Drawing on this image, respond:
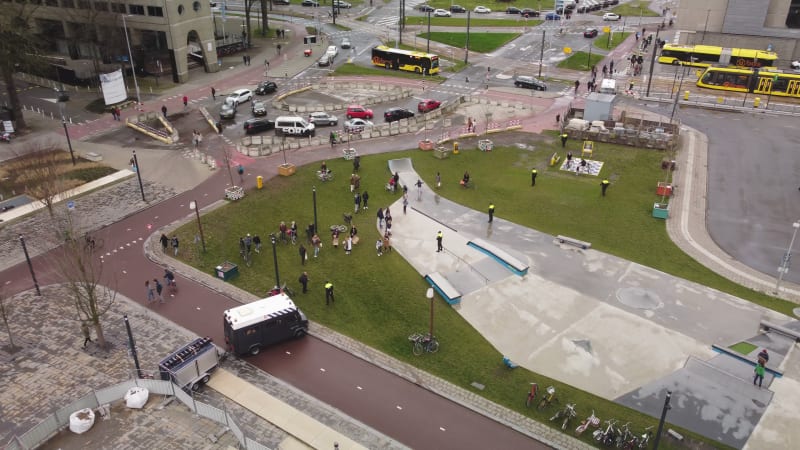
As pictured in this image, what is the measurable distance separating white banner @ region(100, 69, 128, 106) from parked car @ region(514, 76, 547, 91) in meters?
45.0

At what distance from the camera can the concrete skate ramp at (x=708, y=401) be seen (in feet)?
78.0

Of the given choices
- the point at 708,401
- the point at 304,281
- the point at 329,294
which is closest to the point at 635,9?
the point at 304,281

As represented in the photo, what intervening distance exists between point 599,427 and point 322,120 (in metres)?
42.6

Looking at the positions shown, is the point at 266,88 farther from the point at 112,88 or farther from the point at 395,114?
the point at 395,114

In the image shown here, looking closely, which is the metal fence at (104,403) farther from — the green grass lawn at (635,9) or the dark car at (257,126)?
the green grass lawn at (635,9)

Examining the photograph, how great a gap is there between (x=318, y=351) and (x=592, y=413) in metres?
12.4

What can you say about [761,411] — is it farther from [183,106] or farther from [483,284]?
[183,106]

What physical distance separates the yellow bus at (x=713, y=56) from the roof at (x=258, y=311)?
Answer: 7333 centimetres

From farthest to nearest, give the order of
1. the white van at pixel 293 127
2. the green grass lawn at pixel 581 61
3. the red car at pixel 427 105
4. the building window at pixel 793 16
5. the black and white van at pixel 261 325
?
1. the building window at pixel 793 16
2. the green grass lawn at pixel 581 61
3. the red car at pixel 427 105
4. the white van at pixel 293 127
5. the black and white van at pixel 261 325

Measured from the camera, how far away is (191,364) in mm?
25078

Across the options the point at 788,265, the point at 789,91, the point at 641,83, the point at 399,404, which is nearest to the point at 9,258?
the point at 399,404

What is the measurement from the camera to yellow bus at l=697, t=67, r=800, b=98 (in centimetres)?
6738

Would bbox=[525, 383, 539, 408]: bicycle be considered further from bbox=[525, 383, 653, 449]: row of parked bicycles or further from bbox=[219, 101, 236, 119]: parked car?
bbox=[219, 101, 236, 119]: parked car

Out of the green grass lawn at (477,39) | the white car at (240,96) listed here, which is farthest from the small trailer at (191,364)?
the green grass lawn at (477,39)
